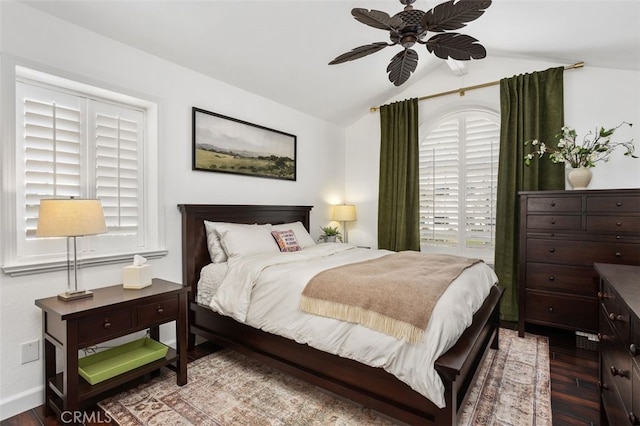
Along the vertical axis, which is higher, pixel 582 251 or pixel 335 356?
pixel 582 251

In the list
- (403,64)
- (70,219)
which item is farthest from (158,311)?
(403,64)

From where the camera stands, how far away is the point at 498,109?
3879 mm

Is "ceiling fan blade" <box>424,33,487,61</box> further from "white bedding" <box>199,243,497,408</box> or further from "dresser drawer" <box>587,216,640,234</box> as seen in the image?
"dresser drawer" <box>587,216,640,234</box>

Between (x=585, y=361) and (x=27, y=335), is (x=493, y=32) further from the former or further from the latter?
(x=27, y=335)

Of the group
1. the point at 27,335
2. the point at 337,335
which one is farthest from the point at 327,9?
the point at 27,335

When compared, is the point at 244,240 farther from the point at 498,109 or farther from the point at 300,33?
the point at 498,109

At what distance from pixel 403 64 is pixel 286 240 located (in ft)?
6.36

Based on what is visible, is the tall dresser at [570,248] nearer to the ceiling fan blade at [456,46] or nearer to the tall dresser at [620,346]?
the tall dresser at [620,346]

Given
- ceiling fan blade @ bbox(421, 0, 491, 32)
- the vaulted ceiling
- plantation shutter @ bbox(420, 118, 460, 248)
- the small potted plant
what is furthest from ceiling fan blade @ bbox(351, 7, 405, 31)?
the small potted plant

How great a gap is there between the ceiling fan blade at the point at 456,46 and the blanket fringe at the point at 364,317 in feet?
5.45

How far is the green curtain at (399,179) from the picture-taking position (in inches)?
173

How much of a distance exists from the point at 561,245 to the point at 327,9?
2.95 meters

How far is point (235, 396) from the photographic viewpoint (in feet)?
7.11

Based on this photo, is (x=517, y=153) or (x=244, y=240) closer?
(x=244, y=240)
